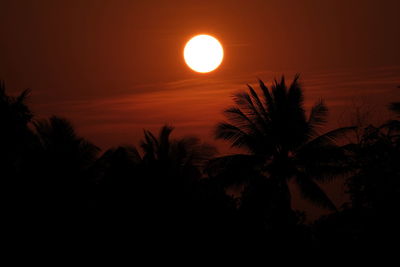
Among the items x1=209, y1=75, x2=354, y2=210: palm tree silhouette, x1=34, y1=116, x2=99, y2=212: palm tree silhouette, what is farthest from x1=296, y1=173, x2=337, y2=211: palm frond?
x1=34, y1=116, x2=99, y2=212: palm tree silhouette

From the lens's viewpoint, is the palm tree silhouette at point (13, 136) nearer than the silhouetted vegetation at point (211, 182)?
No

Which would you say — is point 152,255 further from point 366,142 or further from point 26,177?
point 366,142

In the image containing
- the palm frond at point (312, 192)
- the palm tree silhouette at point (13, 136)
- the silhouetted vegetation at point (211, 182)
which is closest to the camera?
the silhouetted vegetation at point (211, 182)

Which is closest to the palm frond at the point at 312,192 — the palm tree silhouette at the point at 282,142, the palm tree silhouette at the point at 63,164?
the palm tree silhouette at the point at 282,142

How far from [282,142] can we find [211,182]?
3.05 meters

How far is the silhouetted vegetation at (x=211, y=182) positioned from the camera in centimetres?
1248

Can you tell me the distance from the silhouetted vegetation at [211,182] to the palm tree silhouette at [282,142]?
0.12ft

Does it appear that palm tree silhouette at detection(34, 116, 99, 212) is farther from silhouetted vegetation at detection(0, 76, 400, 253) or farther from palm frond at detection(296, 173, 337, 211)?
palm frond at detection(296, 173, 337, 211)

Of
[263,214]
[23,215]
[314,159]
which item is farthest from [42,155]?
[314,159]

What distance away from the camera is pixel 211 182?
56.8ft

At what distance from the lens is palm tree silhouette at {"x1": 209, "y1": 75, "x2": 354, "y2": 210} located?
17469 mm

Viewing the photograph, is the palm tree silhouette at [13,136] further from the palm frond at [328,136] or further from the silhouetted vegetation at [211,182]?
the palm frond at [328,136]

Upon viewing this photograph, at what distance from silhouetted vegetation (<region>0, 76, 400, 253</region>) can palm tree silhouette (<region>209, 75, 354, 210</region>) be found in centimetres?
4

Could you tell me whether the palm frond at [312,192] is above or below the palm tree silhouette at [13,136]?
below
